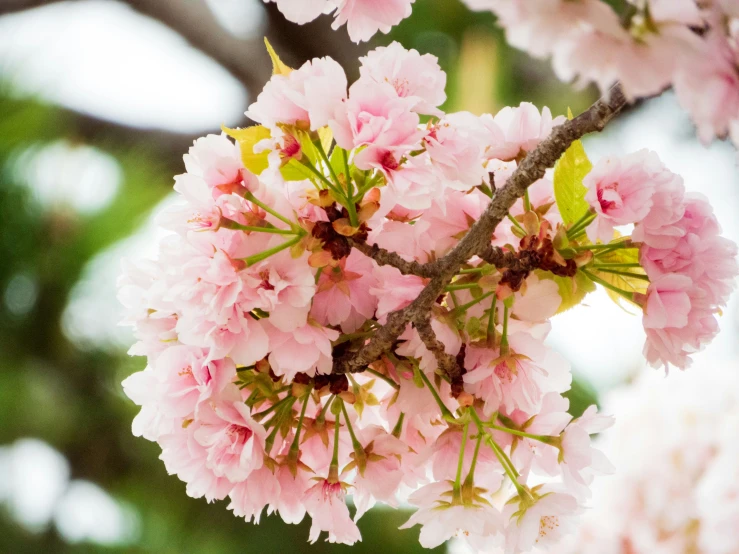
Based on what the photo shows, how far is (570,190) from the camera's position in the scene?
375mm

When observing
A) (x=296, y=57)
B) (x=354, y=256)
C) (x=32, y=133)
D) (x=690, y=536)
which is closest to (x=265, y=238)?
(x=354, y=256)

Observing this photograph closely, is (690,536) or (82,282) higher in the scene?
(690,536)

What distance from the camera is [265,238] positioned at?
362 millimetres

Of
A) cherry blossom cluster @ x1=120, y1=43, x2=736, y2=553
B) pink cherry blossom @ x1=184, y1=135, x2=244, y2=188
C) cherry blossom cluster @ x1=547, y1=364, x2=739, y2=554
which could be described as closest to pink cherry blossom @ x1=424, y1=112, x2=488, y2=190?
cherry blossom cluster @ x1=120, y1=43, x2=736, y2=553

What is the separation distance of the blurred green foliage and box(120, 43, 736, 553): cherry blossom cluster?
27.5 inches

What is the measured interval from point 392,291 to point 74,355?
888mm

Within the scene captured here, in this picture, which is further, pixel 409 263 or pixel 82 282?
pixel 82 282

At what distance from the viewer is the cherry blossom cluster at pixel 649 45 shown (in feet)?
0.70

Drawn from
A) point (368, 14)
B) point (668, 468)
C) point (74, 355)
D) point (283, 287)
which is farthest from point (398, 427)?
point (74, 355)

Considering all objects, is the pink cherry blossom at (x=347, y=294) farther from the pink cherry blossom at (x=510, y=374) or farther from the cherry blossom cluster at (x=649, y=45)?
the cherry blossom cluster at (x=649, y=45)

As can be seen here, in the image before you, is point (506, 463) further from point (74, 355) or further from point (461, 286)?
point (74, 355)

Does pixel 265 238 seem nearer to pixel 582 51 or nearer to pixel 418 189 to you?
pixel 418 189

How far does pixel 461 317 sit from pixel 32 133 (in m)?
0.93

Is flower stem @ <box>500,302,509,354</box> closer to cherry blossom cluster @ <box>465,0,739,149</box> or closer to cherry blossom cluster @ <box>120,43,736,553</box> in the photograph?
cherry blossom cluster @ <box>120,43,736,553</box>
